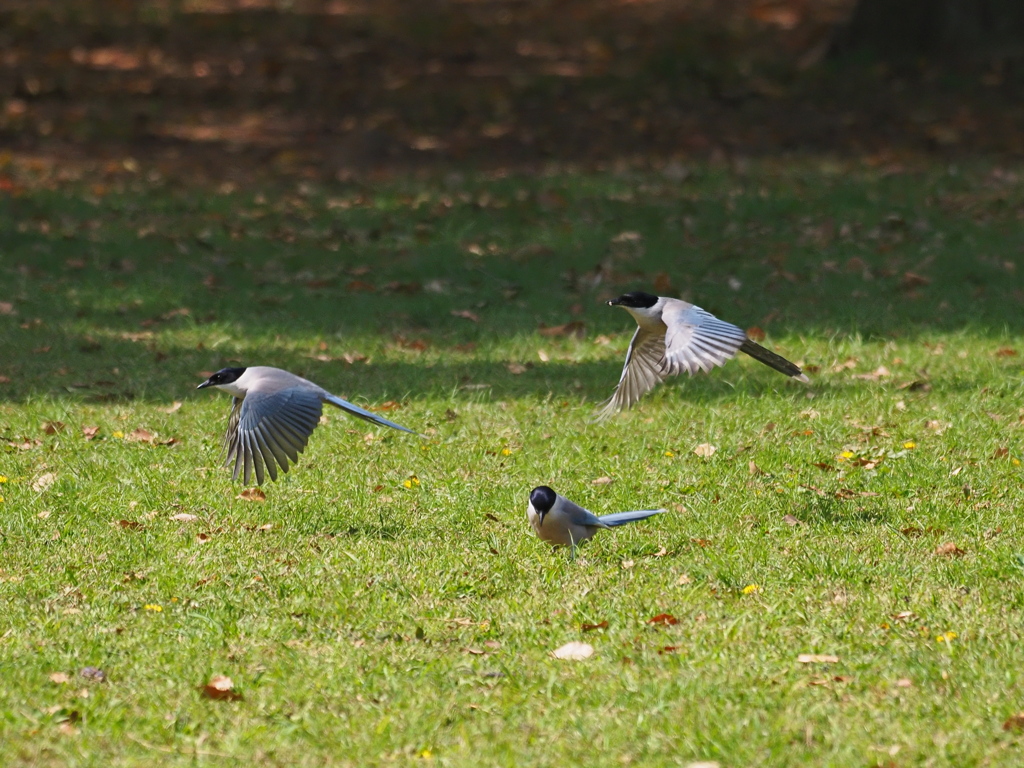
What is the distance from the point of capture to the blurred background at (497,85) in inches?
686

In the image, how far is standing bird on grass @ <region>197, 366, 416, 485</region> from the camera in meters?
6.08

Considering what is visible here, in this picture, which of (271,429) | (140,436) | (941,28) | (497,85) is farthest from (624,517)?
(497,85)

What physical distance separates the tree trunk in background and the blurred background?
0.03 metres

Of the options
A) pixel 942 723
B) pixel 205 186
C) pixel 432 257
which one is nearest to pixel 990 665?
pixel 942 723

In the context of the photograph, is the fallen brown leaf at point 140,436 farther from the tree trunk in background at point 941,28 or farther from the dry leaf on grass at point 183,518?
the tree trunk in background at point 941,28

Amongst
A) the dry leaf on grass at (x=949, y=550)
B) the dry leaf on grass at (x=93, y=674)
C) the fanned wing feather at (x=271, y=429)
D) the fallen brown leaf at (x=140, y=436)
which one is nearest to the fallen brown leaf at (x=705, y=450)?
the dry leaf on grass at (x=949, y=550)

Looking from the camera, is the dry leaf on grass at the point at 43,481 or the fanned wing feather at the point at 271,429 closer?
the fanned wing feather at the point at 271,429

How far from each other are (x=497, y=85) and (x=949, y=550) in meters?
15.5

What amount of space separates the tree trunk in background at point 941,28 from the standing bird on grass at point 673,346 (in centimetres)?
1357

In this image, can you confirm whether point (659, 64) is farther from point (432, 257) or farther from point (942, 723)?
point (942, 723)

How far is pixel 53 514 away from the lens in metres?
6.60

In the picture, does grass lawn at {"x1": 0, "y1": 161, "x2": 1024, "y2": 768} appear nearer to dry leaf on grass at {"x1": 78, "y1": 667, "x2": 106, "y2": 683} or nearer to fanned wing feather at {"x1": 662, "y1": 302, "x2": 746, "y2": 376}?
dry leaf on grass at {"x1": 78, "y1": 667, "x2": 106, "y2": 683}

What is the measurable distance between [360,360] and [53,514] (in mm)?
3739

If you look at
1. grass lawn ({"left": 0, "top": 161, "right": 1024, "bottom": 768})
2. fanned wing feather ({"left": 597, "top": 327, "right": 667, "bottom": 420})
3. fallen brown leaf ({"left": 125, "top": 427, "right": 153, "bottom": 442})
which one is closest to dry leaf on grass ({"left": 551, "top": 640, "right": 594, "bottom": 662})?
grass lawn ({"left": 0, "top": 161, "right": 1024, "bottom": 768})
